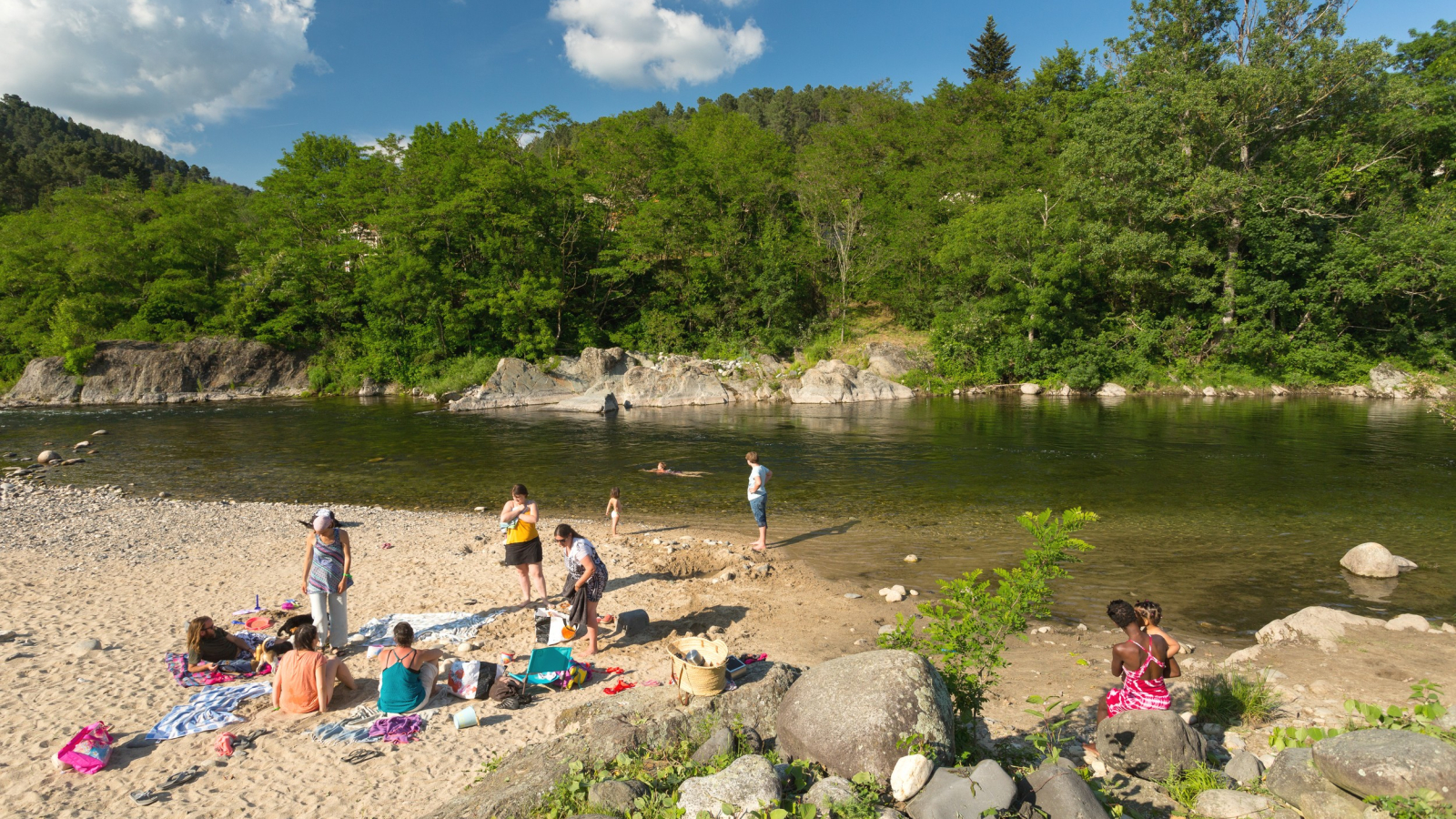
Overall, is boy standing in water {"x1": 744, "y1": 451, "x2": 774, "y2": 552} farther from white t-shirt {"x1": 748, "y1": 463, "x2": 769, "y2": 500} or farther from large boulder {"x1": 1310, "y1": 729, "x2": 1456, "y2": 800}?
large boulder {"x1": 1310, "y1": 729, "x2": 1456, "y2": 800}

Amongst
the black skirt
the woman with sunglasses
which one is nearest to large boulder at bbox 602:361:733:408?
the black skirt

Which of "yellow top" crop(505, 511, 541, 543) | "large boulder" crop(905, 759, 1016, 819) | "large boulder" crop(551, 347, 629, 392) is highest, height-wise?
"large boulder" crop(551, 347, 629, 392)

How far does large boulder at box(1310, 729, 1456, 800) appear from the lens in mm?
4332

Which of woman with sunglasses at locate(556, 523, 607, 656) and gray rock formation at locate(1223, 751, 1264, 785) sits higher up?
woman with sunglasses at locate(556, 523, 607, 656)

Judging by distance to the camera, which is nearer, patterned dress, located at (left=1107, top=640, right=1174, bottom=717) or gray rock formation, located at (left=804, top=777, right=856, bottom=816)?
gray rock formation, located at (left=804, top=777, right=856, bottom=816)

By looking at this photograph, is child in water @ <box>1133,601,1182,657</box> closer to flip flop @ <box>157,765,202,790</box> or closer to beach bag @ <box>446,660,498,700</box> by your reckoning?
beach bag @ <box>446,660,498,700</box>

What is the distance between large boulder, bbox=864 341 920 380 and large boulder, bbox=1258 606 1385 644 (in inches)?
1331

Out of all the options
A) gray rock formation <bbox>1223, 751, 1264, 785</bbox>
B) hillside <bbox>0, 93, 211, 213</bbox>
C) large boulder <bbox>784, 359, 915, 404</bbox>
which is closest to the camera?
gray rock formation <bbox>1223, 751, 1264, 785</bbox>

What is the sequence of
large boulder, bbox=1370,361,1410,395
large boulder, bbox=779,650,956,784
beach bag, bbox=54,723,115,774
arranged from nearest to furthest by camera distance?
Answer: large boulder, bbox=779,650,956,784
beach bag, bbox=54,723,115,774
large boulder, bbox=1370,361,1410,395

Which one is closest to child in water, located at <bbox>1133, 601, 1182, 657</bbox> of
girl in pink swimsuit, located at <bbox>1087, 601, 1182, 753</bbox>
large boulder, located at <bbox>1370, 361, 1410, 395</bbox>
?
girl in pink swimsuit, located at <bbox>1087, 601, 1182, 753</bbox>

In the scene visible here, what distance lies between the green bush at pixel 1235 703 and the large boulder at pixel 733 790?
4941 millimetres

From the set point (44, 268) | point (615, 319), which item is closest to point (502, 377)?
point (615, 319)

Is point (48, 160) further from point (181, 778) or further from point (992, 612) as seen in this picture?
point (992, 612)

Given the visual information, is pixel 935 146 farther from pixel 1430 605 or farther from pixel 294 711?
pixel 294 711
